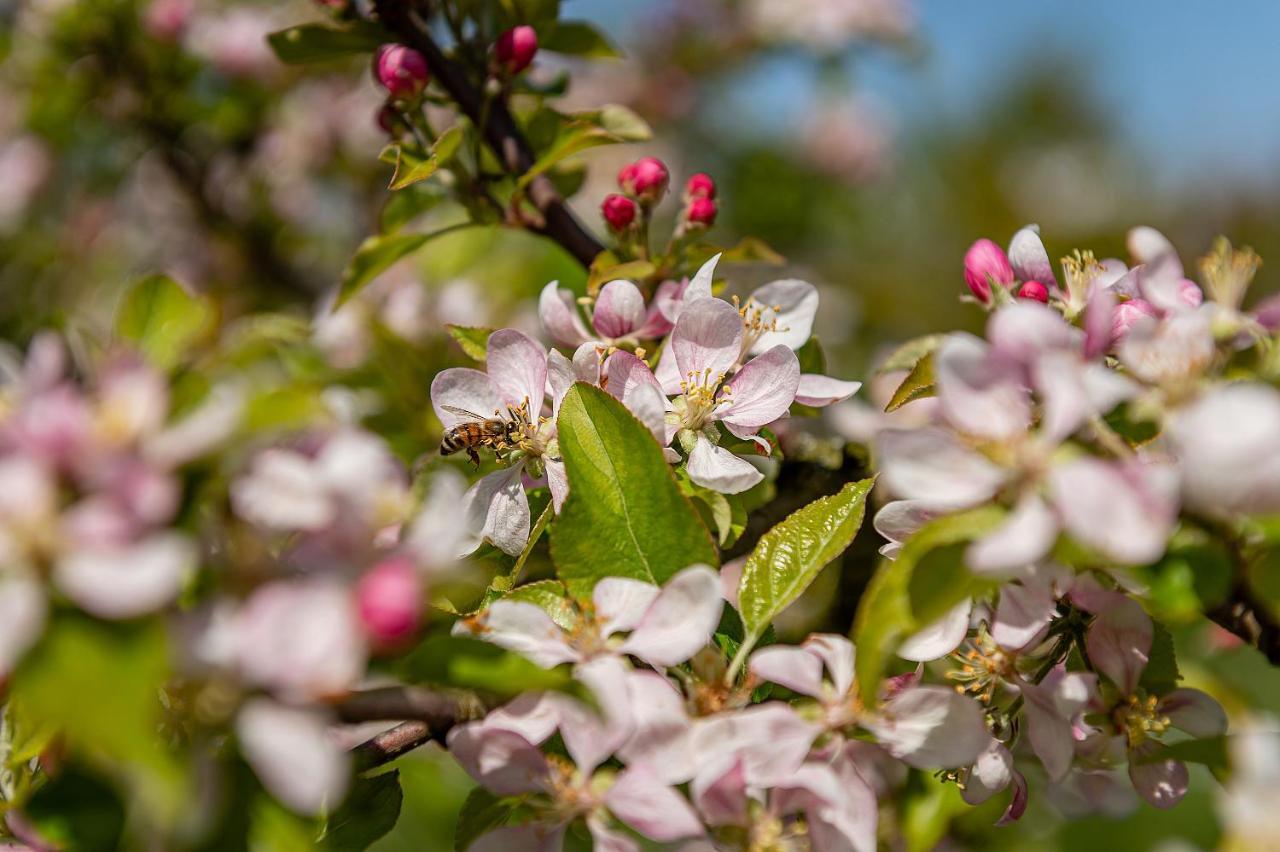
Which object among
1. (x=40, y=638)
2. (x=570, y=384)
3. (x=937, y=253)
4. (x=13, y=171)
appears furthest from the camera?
(x=937, y=253)

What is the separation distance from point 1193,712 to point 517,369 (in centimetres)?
54

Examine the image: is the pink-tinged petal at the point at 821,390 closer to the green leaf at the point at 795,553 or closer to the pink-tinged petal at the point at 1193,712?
the green leaf at the point at 795,553

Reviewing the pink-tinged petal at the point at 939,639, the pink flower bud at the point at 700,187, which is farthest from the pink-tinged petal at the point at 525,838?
the pink flower bud at the point at 700,187

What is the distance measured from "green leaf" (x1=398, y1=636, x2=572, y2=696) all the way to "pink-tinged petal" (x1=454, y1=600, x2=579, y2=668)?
7 cm

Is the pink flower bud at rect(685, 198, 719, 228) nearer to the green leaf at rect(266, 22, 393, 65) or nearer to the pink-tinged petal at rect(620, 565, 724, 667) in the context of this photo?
the green leaf at rect(266, 22, 393, 65)

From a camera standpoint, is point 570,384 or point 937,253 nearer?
point 570,384

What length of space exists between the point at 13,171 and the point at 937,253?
4730 mm

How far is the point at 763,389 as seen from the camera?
778 mm

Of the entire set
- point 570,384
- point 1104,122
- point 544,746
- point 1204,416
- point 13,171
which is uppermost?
point 1204,416

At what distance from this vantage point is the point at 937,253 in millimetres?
5879

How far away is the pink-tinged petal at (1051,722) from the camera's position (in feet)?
2.32

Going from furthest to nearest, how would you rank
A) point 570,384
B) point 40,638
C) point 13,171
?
point 13,171 < point 570,384 < point 40,638

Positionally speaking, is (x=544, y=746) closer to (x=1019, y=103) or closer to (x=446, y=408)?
(x=446, y=408)

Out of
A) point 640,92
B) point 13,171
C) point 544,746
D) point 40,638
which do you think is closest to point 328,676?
point 40,638
